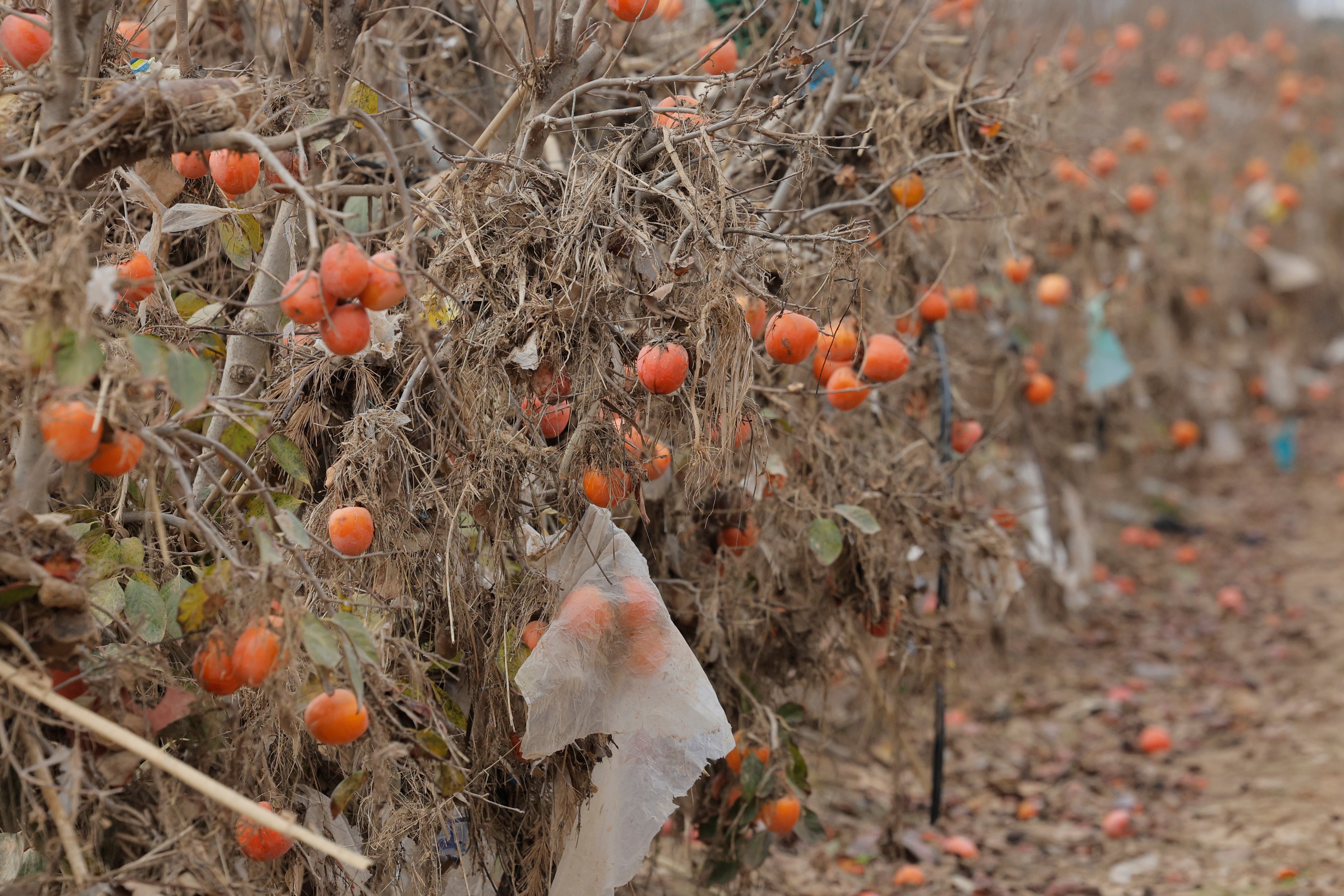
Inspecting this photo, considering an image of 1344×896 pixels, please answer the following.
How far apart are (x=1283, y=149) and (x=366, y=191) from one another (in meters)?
10.3

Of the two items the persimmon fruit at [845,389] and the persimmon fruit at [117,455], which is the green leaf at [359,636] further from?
the persimmon fruit at [845,389]

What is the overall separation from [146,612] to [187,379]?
1.65 feet

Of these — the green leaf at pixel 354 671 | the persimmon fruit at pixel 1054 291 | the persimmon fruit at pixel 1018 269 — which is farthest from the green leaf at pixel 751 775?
the persimmon fruit at pixel 1054 291

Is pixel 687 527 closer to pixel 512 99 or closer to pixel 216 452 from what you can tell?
pixel 512 99

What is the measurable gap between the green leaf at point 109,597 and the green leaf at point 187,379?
46 centimetres

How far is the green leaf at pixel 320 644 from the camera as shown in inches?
55.9

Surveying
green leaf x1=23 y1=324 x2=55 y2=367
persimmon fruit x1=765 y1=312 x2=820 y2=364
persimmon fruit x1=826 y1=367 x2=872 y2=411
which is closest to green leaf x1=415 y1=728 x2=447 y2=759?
green leaf x1=23 y1=324 x2=55 y2=367

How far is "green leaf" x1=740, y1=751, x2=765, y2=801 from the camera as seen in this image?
2.41 meters

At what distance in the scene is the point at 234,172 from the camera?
5.90 ft

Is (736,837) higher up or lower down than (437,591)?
lower down

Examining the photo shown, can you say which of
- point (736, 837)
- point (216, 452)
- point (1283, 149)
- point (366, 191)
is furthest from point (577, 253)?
point (1283, 149)

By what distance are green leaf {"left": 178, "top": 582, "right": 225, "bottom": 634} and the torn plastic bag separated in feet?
1.78

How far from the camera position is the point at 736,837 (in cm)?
254

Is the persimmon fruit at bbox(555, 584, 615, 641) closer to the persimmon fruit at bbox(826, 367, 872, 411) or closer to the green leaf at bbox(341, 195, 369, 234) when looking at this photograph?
the persimmon fruit at bbox(826, 367, 872, 411)
